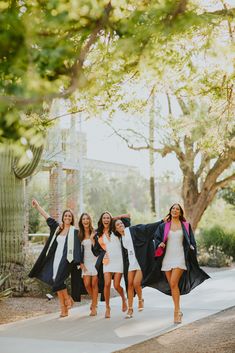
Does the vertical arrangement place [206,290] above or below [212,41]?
below

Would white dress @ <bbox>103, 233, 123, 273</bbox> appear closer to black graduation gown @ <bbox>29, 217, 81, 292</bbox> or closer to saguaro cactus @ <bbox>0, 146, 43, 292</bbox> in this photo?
black graduation gown @ <bbox>29, 217, 81, 292</bbox>

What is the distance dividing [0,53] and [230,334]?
6.52 meters

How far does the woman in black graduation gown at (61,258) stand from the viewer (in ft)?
43.7

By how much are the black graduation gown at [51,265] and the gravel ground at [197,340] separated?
2.54 meters

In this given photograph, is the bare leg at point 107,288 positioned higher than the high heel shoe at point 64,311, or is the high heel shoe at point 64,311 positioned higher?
the bare leg at point 107,288

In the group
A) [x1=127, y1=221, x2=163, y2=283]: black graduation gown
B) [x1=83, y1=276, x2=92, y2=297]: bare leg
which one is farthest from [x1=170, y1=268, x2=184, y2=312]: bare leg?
[x1=83, y1=276, x2=92, y2=297]: bare leg

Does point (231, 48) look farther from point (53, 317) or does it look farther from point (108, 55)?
point (53, 317)

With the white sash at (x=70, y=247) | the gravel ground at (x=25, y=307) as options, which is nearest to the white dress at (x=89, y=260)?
the white sash at (x=70, y=247)

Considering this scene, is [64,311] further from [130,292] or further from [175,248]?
[175,248]

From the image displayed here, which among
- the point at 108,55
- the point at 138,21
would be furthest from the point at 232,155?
the point at 138,21

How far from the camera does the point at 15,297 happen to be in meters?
16.5

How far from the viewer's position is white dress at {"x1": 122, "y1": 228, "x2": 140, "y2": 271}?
13445mm

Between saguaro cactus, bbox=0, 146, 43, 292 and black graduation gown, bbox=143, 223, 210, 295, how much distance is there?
4303mm

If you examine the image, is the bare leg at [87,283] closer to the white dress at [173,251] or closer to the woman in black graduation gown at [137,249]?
the woman in black graduation gown at [137,249]
